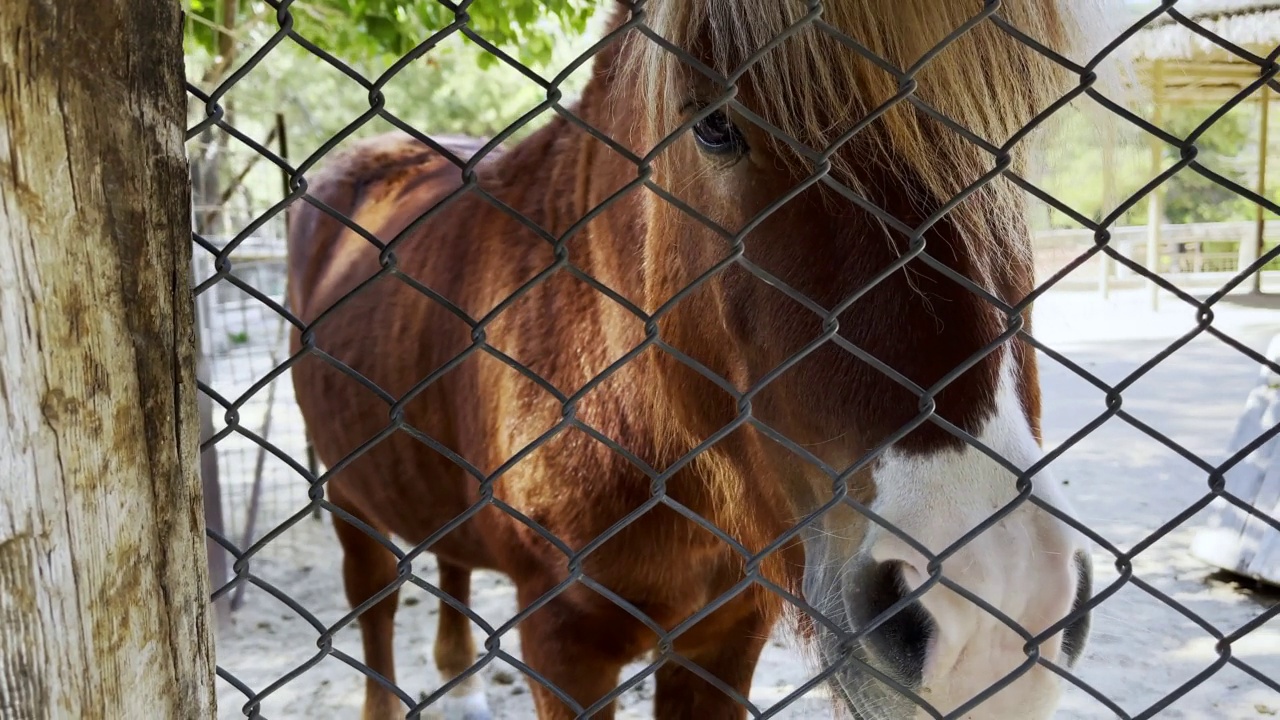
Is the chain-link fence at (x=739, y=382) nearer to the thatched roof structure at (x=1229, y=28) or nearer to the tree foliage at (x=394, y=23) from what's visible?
the tree foliage at (x=394, y=23)

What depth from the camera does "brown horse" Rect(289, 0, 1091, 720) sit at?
1.14m

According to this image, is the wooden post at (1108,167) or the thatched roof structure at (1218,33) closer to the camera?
the wooden post at (1108,167)

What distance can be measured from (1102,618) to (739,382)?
97 centimetres

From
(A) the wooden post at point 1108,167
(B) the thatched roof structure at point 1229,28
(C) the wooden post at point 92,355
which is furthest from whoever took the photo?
(B) the thatched roof structure at point 1229,28

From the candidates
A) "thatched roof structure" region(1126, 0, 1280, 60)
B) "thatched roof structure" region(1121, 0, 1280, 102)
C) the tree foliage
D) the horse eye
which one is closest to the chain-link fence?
the horse eye

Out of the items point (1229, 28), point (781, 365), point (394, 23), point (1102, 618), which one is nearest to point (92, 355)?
point (781, 365)

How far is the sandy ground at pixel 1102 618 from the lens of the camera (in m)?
3.63

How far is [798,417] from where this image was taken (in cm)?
139

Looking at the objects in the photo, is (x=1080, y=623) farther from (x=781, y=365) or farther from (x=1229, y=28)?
(x=1229, y=28)

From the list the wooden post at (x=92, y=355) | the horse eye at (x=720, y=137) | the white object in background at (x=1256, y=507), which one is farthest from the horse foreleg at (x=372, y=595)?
the white object in background at (x=1256, y=507)

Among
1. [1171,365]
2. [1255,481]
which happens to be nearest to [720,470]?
[1255,481]

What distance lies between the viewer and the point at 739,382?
1.61m

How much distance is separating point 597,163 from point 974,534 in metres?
1.38

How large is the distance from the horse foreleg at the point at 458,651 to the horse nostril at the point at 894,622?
9.53ft
